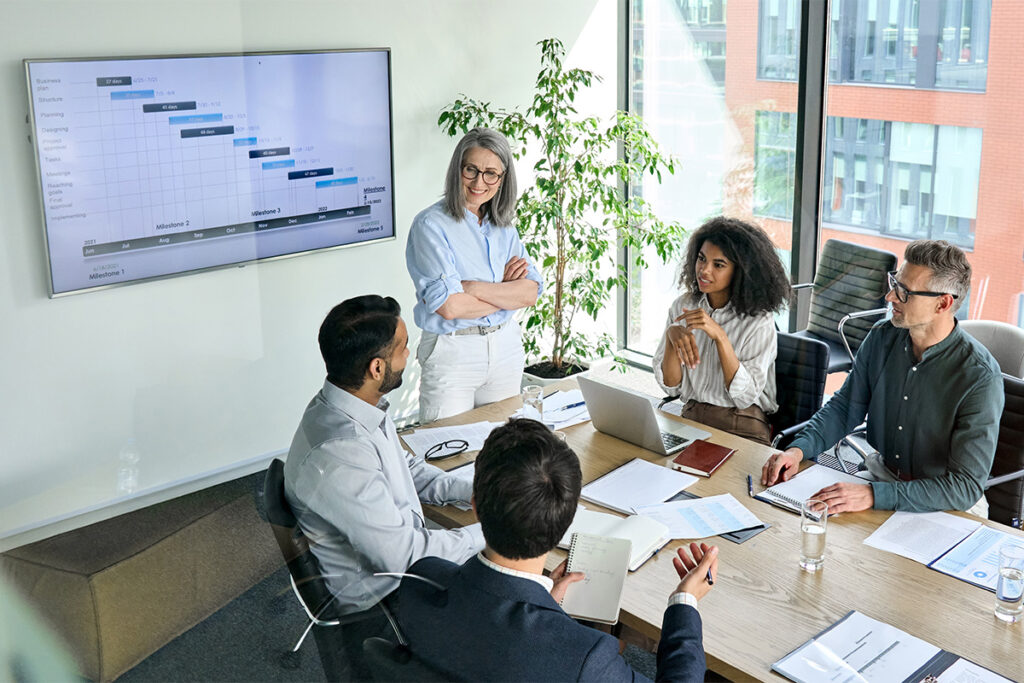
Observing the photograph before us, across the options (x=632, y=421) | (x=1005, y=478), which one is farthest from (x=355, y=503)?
(x=1005, y=478)

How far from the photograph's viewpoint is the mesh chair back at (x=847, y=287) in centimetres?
421

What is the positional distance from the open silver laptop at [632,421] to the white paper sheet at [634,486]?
101mm

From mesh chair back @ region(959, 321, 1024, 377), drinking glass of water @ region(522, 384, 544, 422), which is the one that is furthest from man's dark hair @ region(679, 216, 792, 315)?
drinking glass of water @ region(522, 384, 544, 422)

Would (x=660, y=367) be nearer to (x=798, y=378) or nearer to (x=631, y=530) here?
(x=798, y=378)

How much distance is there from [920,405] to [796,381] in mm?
569

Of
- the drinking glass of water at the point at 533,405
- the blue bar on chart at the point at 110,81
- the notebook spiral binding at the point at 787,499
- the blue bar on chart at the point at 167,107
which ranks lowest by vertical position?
the notebook spiral binding at the point at 787,499

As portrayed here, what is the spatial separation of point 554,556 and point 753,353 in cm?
123

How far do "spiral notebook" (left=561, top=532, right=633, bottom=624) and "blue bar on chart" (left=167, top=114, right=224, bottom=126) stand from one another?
158 cm

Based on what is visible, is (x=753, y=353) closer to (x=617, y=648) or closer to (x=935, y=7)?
(x=617, y=648)

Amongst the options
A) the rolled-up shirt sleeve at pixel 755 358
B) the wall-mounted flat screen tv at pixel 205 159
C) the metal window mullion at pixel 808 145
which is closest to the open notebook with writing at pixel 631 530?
the rolled-up shirt sleeve at pixel 755 358

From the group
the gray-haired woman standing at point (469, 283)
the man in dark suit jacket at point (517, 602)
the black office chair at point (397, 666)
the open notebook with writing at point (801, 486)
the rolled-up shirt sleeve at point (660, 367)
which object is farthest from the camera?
the gray-haired woman standing at point (469, 283)

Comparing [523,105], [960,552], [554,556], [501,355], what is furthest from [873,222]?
[554,556]

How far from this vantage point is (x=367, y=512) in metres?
2.08

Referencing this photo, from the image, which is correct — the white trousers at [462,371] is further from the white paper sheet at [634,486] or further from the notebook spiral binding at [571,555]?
the notebook spiral binding at [571,555]
